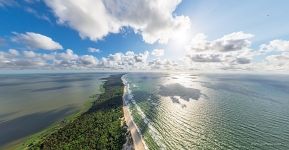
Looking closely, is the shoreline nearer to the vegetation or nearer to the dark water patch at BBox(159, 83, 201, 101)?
the vegetation

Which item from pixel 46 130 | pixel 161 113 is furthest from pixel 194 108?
pixel 46 130

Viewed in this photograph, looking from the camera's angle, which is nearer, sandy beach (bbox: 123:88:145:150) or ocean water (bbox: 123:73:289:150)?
ocean water (bbox: 123:73:289:150)

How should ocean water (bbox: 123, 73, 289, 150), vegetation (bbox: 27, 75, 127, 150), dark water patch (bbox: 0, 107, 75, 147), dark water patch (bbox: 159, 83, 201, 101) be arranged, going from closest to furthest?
ocean water (bbox: 123, 73, 289, 150), vegetation (bbox: 27, 75, 127, 150), dark water patch (bbox: 0, 107, 75, 147), dark water patch (bbox: 159, 83, 201, 101)

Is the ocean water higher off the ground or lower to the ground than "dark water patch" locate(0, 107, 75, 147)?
higher

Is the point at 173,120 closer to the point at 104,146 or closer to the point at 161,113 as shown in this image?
the point at 161,113

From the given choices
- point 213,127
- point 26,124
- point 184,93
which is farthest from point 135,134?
point 184,93

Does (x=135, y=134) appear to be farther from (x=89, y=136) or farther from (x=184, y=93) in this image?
(x=184, y=93)

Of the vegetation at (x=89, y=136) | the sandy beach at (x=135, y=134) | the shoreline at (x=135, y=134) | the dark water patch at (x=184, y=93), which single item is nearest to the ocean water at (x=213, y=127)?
the shoreline at (x=135, y=134)

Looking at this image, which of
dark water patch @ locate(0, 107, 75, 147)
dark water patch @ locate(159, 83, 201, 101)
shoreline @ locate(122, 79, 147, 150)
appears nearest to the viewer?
shoreline @ locate(122, 79, 147, 150)

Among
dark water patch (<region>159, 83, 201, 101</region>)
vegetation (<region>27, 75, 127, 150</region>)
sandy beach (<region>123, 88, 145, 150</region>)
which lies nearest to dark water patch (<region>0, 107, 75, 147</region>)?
vegetation (<region>27, 75, 127, 150</region>)

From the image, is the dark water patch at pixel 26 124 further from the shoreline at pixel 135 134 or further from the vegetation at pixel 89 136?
the shoreline at pixel 135 134

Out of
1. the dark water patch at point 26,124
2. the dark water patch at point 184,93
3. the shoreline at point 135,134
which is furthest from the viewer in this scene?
the dark water patch at point 184,93
